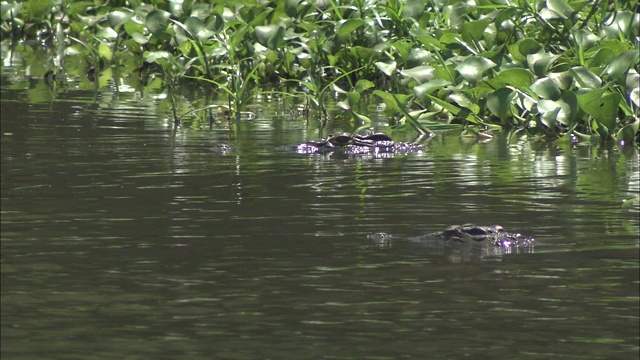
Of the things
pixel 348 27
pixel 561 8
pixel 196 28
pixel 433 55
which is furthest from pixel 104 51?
pixel 561 8

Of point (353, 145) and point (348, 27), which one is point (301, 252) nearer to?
point (353, 145)

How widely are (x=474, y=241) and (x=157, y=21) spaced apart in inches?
214

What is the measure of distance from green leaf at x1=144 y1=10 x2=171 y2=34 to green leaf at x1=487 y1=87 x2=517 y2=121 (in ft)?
10.3

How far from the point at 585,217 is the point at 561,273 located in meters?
0.92

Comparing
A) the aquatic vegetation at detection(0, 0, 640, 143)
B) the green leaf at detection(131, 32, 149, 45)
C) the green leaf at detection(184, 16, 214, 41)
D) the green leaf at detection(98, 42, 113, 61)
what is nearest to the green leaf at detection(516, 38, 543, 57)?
the aquatic vegetation at detection(0, 0, 640, 143)

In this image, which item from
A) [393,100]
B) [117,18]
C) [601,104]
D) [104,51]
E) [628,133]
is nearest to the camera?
[601,104]

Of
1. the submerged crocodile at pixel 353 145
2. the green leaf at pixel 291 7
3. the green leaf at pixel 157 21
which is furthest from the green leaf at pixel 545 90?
the green leaf at pixel 157 21

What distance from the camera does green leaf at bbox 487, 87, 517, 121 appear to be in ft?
24.7

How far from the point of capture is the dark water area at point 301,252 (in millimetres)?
3828

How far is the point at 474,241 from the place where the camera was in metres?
5.03

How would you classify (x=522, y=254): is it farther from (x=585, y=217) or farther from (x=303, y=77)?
(x=303, y=77)

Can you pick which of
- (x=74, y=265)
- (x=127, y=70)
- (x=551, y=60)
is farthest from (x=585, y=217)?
(x=127, y=70)

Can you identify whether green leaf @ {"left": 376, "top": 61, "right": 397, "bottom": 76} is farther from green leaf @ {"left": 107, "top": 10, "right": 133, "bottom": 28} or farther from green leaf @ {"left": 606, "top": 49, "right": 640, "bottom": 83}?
green leaf @ {"left": 107, "top": 10, "right": 133, "bottom": 28}

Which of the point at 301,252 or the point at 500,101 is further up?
the point at 500,101
